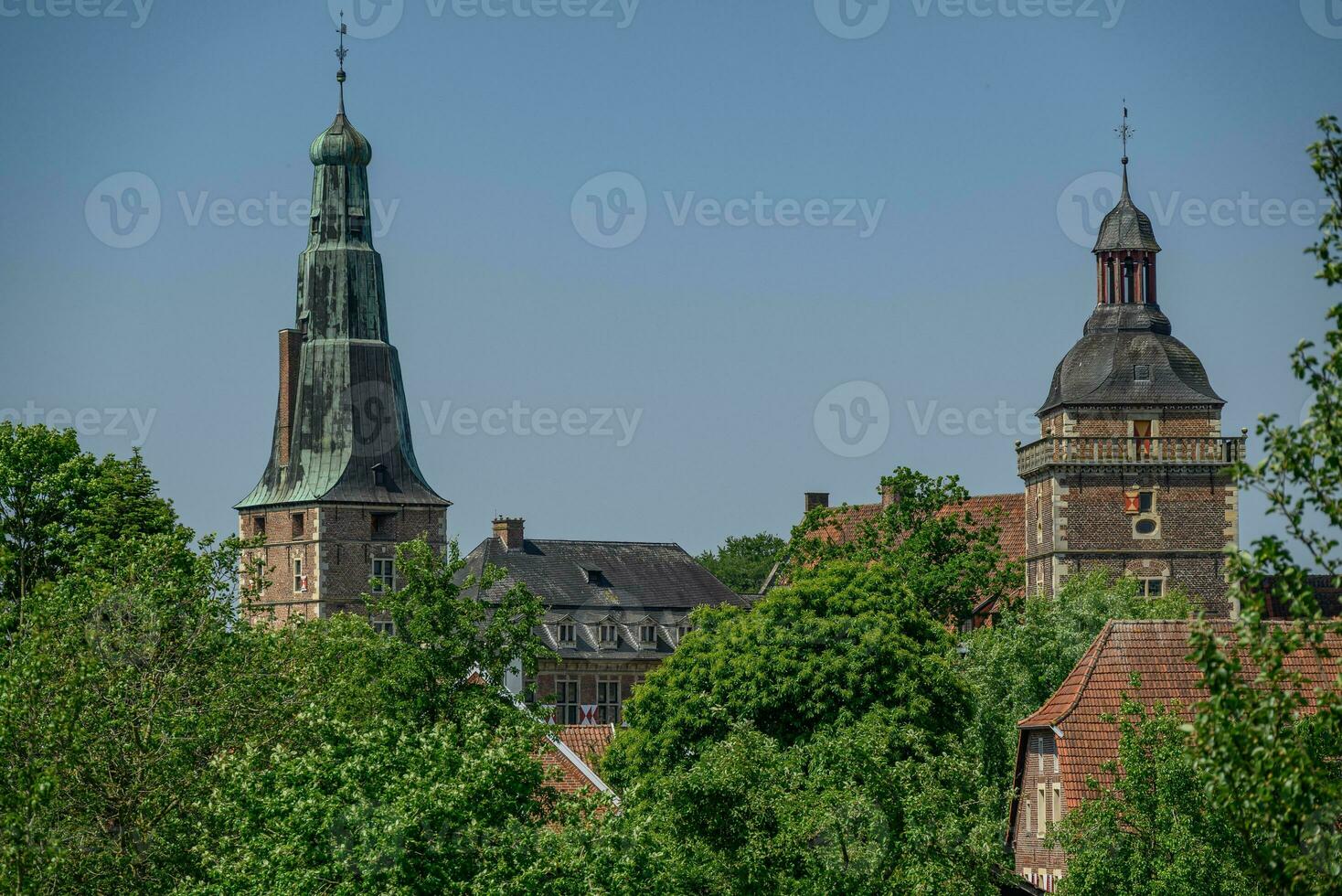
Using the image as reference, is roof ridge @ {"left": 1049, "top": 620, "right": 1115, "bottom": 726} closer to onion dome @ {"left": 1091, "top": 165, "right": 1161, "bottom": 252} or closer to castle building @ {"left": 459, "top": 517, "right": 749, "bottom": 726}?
onion dome @ {"left": 1091, "top": 165, "right": 1161, "bottom": 252}

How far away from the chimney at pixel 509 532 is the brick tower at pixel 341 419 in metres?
2.80

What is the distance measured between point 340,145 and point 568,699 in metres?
28.1

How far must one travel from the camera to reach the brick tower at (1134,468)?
268 ft

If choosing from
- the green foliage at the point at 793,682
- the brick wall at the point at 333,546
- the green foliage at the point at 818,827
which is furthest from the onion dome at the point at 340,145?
the green foliage at the point at 818,827

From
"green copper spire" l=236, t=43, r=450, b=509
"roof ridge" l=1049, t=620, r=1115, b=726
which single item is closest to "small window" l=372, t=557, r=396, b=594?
"green copper spire" l=236, t=43, r=450, b=509

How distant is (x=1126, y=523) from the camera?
82250 millimetres

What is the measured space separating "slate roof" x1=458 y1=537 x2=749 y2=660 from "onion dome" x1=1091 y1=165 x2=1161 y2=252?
3182 centimetres

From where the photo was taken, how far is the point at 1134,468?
82.3 metres

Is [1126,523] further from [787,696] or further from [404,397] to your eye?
[404,397]

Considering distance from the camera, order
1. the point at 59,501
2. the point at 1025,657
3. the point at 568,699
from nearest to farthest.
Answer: the point at 59,501
the point at 1025,657
the point at 568,699

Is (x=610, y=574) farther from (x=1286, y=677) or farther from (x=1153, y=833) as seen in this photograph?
(x=1286, y=677)

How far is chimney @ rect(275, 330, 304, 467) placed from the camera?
360 feet

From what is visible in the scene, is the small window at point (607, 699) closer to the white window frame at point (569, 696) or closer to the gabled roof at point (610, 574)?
the white window frame at point (569, 696)

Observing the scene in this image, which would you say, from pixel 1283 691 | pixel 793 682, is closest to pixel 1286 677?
pixel 1283 691
